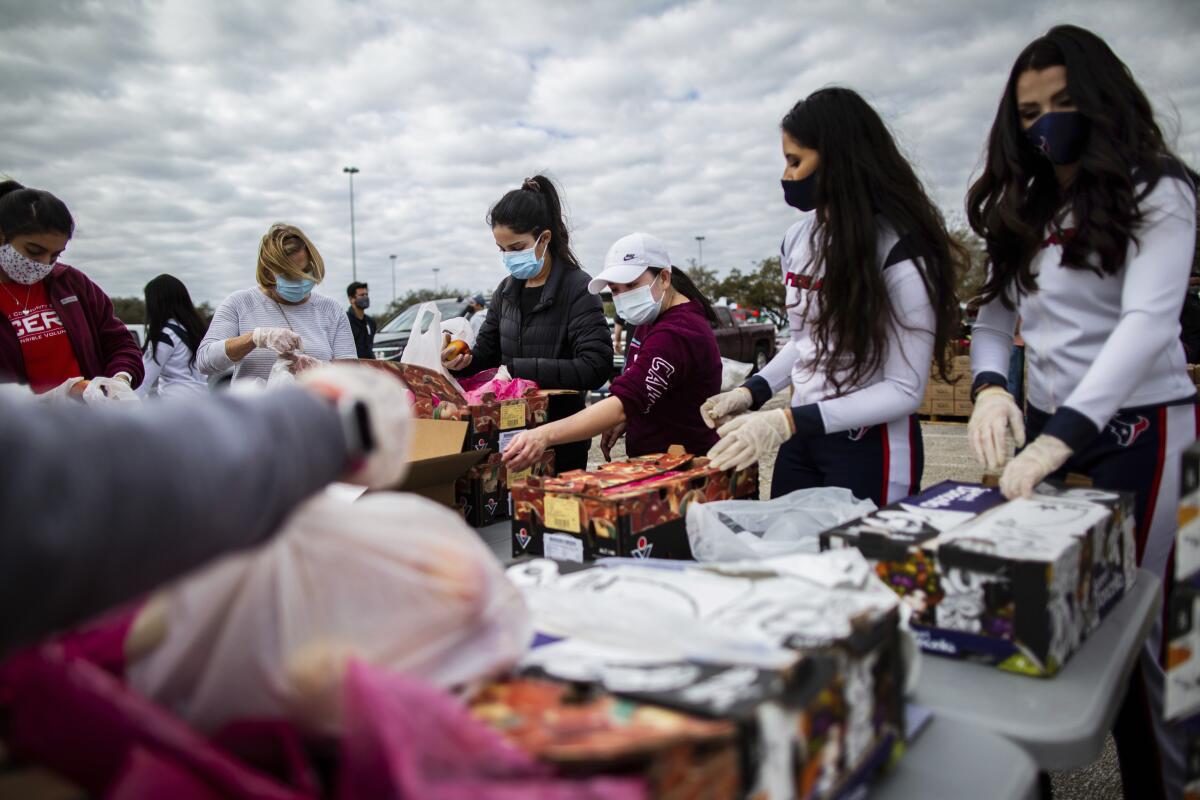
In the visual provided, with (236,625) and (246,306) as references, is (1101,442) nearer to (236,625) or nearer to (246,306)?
(236,625)

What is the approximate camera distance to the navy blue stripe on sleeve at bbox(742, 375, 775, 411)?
213 cm

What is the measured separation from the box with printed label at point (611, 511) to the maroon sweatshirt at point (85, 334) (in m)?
→ 2.25

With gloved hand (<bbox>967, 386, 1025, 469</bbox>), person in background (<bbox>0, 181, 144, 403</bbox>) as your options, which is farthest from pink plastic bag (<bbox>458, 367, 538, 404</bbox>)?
gloved hand (<bbox>967, 386, 1025, 469</bbox>)

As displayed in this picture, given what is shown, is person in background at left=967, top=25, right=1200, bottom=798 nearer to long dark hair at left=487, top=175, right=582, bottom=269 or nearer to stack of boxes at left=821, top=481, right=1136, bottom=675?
stack of boxes at left=821, top=481, right=1136, bottom=675

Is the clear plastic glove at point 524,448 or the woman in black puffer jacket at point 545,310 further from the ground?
the woman in black puffer jacket at point 545,310

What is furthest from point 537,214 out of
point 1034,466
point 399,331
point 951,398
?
point 399,331

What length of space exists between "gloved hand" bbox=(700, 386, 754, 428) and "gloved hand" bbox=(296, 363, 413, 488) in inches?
54.0

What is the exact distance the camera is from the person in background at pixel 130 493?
0.40m

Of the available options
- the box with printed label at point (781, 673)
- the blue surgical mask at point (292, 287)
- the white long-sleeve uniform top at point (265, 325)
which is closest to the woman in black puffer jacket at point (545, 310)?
the white long-sleeve uniform top at point (265, 325)

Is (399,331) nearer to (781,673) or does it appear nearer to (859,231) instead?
(859,231)

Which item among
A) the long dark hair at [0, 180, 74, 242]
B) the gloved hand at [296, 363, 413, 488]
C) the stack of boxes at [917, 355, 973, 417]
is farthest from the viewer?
the stack of boxes at [917, 355, 973, 417]

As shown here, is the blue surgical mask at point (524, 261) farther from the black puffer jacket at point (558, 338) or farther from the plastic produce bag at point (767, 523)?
the plastic produce bag at point (767, 523)

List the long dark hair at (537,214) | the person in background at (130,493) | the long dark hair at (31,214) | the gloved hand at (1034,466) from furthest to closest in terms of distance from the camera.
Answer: the long dark hair at (537,214)
the long dark hair at (31,214)
the gloved hand at (1034,466)
the person in background at (130,493)

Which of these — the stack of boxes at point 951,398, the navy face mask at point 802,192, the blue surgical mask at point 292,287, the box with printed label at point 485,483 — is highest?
the navy face mask at point 802,192
